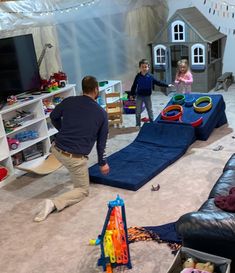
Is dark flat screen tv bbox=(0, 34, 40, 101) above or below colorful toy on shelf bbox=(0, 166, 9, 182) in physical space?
above

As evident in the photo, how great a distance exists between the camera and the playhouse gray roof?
7.30m

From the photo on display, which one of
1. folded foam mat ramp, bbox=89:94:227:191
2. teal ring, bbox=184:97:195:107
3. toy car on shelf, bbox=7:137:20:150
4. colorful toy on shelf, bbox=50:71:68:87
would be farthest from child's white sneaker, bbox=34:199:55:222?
teal ring, bbox=184:97:195:107

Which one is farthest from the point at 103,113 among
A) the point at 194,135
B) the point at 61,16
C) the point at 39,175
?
the point at 61,16

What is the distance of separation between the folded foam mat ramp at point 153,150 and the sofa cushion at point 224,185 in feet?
3.06

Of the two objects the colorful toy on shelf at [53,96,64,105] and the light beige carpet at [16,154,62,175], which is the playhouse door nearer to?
the colorful toy on shelf at [53,96,64,105]

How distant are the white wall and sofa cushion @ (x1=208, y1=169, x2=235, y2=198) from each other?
201 inches

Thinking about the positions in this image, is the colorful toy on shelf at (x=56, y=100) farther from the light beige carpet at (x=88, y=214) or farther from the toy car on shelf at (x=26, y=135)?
the light beige carpet at (x=88, y=214)

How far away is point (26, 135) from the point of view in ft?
16.4

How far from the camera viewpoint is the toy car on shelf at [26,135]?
493cm

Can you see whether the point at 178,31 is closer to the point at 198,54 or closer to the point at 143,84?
→ the point at 198,54

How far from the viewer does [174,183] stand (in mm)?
4094

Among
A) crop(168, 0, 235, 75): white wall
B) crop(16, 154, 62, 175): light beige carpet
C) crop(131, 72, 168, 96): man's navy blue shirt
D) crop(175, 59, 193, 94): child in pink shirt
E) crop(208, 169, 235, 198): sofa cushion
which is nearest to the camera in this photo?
crop(208, 169, 235, 198): sofa cushion

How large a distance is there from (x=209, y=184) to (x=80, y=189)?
4.28ft

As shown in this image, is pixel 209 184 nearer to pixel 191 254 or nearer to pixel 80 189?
pixel 80 189
